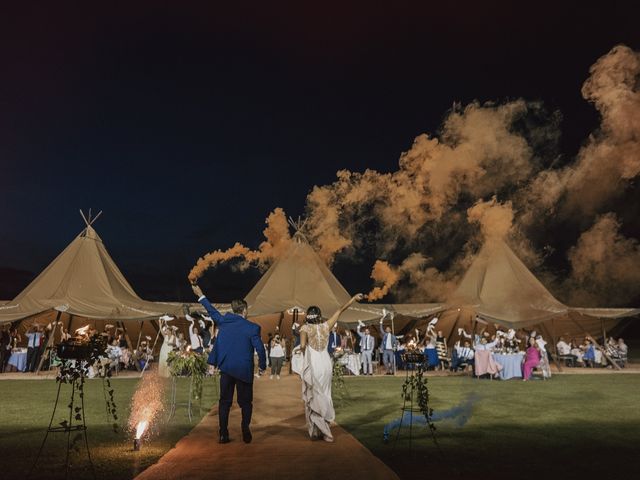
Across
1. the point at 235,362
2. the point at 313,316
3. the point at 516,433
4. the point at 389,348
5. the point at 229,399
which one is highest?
the point at 389,348

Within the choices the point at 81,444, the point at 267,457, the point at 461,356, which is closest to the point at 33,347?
the point at 81,444

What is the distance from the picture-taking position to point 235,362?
294 inches

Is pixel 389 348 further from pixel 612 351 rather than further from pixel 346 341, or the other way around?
pixel 612 351

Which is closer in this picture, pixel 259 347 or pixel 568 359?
pixel 259 347

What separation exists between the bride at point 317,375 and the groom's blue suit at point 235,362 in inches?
30.9

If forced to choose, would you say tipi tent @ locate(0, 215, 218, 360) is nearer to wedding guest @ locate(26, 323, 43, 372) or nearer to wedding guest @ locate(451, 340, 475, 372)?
wedding guest @ locate(26, 323, 43, 372)

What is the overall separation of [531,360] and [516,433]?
11772mm

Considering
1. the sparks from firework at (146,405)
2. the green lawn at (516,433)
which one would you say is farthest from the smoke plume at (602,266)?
the sparks from firework at (146,405)

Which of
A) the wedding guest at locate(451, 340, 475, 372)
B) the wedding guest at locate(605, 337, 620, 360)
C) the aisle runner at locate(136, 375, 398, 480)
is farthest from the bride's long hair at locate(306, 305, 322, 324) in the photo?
the wedding guest at locate(605, 337, 620, 360)

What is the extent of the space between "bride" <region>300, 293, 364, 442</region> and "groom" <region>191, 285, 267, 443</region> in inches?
29.6

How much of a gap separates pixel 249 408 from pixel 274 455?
0.95 m

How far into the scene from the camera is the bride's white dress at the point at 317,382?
25.3ft

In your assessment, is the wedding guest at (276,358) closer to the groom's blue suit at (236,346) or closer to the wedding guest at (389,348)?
the wedding guest at (389,348)

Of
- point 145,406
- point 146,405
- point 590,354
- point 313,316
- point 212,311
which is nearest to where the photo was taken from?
point 212,311
